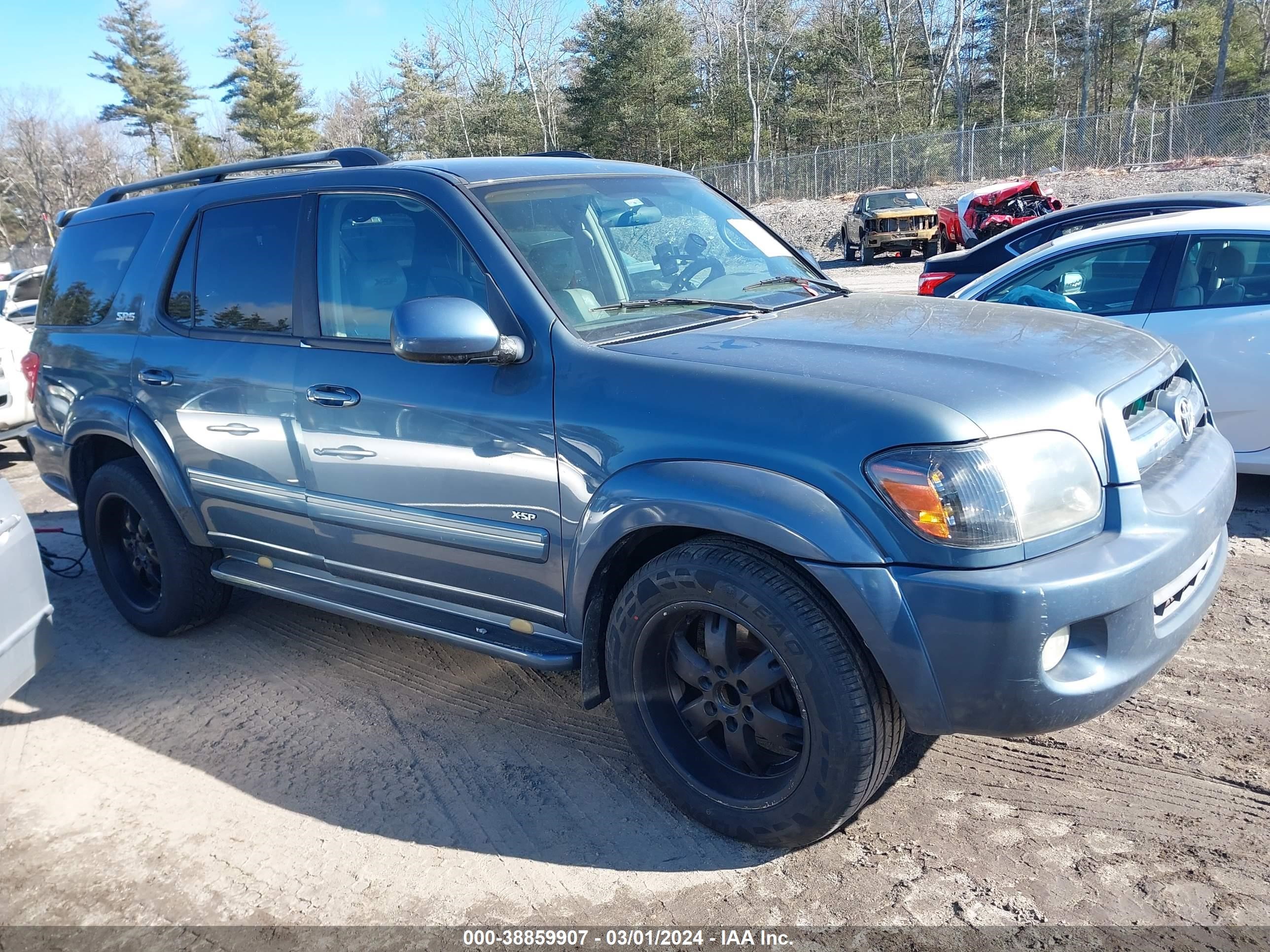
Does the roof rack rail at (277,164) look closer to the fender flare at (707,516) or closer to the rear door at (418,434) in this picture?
the rear door at (418,434)

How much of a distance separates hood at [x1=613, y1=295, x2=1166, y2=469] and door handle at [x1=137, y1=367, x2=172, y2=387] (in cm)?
235

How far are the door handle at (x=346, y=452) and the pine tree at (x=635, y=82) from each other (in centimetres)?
4305

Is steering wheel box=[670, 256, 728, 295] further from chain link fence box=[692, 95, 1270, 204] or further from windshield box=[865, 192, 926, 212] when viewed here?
chain link fence box=[692, 95, 1270, 204]

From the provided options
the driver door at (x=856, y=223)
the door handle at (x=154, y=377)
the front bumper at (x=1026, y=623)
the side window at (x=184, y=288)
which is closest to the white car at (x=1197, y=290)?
the front bumper at (x=1026, y=623)

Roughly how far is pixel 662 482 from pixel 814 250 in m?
31.1

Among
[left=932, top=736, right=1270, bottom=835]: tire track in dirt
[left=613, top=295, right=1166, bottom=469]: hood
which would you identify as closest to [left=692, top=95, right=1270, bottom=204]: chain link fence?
[left=613, top=295, right=1166, bottom=469]: hood

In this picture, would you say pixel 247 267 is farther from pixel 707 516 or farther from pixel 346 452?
pixel 707 516

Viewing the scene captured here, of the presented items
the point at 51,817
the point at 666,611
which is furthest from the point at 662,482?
the point at 51,817

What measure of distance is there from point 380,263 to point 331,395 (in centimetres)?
52

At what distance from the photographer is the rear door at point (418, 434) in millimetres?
3133

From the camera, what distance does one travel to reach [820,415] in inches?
101

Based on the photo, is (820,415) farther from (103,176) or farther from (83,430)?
(103,176)

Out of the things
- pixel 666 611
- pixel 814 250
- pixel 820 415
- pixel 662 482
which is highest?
pixel 820 415

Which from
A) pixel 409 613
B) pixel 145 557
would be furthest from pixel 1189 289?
pixel 145 557
